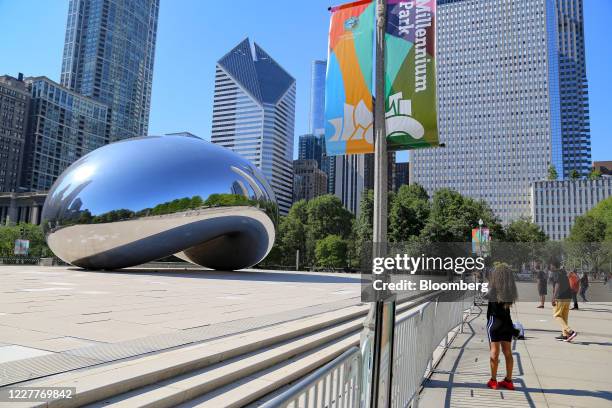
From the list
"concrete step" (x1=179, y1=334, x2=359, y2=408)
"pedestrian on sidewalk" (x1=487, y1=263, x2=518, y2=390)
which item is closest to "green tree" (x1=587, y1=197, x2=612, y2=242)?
"pedestrian on sidewalk" (x1=487, y1=263, x2=518, y2=390)

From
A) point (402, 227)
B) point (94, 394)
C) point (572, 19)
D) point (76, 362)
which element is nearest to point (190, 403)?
point (94, 394)

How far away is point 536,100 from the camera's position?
484ft

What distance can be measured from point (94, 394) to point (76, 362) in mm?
930

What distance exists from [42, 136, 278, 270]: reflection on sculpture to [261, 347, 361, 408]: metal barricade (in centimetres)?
1574

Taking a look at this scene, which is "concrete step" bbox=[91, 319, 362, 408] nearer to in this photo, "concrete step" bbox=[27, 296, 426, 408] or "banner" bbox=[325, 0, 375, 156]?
"concrete step" bbox=[27, 296, 426, 408]

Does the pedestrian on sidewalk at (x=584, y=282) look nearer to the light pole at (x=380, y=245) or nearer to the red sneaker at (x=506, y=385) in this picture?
the red sneaker at (x=506, y=385)

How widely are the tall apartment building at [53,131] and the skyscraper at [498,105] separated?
117m

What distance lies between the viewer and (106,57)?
183000 millimetres

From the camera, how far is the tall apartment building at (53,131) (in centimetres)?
13025

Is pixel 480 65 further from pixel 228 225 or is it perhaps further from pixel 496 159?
pixel 228 225

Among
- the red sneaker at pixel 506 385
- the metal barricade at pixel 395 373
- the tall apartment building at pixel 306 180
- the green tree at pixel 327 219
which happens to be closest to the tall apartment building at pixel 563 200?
the tall apartment building at pixel 306 180

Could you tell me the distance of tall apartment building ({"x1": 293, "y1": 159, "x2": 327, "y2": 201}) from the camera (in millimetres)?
161587

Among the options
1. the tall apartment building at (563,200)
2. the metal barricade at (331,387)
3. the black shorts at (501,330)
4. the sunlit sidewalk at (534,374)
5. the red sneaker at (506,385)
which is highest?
the tall apartment building at (563,200)

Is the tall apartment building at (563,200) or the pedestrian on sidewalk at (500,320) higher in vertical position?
the tall apartment building at (563,200)
